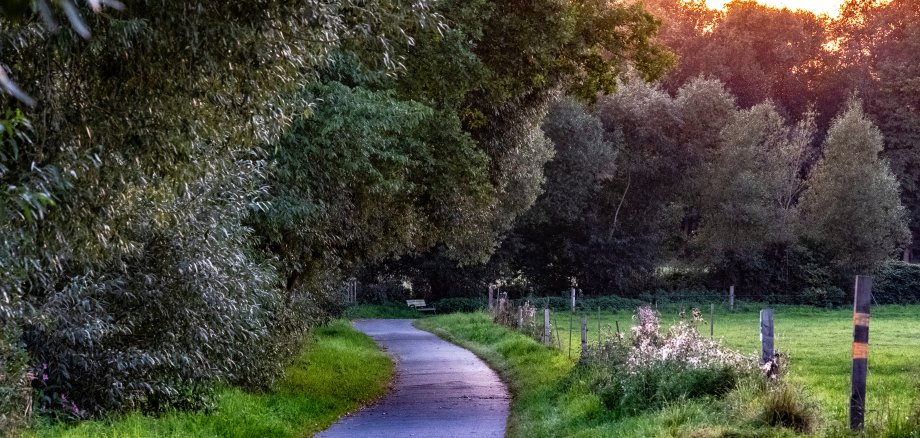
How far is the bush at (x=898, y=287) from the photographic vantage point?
Result: 55312 mm

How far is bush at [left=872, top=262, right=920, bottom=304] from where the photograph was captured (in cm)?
5531

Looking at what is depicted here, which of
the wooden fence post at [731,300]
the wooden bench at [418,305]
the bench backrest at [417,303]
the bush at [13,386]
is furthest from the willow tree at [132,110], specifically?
the bench backrest at [417,303]

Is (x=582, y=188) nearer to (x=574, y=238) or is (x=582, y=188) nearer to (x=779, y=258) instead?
(x=574, y=238)

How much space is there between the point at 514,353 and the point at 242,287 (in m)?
13.7

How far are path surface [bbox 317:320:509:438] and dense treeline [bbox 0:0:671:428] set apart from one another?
6.66ft

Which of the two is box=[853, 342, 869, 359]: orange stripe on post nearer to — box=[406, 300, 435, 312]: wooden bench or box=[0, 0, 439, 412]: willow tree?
box=[0, 0, 439, 412]: willow tree

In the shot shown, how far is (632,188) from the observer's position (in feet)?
187

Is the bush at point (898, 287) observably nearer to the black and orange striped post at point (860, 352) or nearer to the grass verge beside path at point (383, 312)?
the grass verge beside path at point (383, 312)

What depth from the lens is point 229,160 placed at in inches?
352

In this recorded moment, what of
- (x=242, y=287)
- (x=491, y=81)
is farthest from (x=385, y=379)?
(x=242, y=287)

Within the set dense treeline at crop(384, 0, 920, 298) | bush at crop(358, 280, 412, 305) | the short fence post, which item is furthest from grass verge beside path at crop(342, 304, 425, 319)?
the short fence post

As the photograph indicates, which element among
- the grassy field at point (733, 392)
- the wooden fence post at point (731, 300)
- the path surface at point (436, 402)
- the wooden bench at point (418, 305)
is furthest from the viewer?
the wooden bench at point (418, 305)

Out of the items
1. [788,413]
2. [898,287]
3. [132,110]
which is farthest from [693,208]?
[132,110]

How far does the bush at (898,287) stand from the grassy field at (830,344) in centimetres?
403
